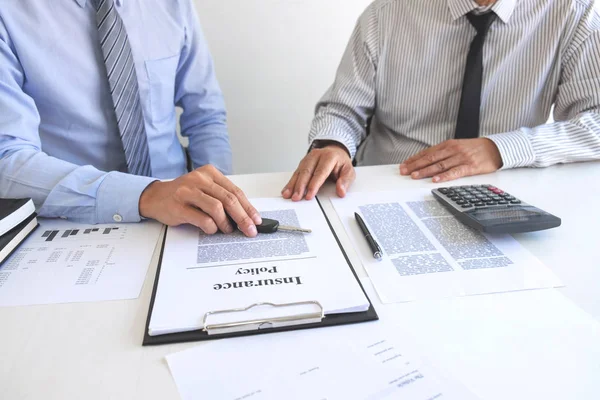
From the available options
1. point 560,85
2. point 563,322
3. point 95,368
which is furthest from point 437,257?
point 560,85

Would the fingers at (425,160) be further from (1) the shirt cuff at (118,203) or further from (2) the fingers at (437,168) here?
(1) the shirt cuff at (118,203)

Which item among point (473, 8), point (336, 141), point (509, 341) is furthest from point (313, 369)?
point (473, 8)

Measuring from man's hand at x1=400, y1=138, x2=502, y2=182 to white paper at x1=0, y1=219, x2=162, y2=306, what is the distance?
552mm

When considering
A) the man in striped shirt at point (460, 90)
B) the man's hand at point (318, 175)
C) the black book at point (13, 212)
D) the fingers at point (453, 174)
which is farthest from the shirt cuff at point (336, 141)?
the black book at point (13, 212)

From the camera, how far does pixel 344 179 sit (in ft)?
2.84

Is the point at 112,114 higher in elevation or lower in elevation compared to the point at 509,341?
higher

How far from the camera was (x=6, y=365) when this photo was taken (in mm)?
449

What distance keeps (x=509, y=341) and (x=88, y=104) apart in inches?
37.9

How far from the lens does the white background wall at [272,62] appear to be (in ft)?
5.48

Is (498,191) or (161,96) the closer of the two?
(498,191)

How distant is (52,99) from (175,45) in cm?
33

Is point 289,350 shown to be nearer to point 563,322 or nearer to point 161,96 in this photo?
point 563,322

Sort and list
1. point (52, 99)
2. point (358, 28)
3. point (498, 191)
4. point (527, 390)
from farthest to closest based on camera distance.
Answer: point (358, 28) < point (52, 99) < point (498, 191) < point (527, 390)

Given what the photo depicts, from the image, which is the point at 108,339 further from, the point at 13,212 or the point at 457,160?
the point at 457,160
